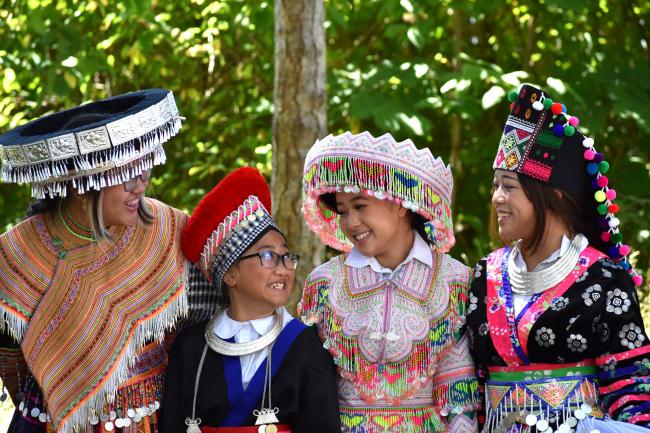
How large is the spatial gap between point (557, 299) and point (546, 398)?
0.35 m

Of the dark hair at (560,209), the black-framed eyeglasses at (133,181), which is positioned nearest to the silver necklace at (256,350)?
the black-framed eyeglasses at (133,181)

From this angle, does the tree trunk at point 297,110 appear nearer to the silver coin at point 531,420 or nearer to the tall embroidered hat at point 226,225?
the tall embroidered hat at point 226,225

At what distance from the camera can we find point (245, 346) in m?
3.53

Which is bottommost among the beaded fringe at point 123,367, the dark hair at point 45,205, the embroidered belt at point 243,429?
the embroidered belt at point 243,429

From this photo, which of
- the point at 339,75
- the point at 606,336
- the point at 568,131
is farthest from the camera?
the point at 339,75

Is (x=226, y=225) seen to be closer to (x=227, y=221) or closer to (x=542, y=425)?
(x=227, y=221)

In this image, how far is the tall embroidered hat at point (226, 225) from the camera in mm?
3619

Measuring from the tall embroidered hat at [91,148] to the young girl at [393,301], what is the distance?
23.2 inches

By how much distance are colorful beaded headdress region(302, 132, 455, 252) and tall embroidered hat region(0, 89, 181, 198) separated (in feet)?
1.87

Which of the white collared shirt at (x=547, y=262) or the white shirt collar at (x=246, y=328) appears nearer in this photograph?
the white collared shirt at (x=547, y=262)

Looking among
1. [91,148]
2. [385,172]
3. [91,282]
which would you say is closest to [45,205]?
[91,282]

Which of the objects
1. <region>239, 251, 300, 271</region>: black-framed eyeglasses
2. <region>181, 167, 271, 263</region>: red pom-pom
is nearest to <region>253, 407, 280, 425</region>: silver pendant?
<region>239, 251, 300, 271</region>: black-framed eyeglasses

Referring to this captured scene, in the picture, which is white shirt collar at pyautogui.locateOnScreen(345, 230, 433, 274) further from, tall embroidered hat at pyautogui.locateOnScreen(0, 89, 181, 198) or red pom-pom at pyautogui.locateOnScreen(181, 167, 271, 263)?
tall embroidered hat at pyautogui.locateOnScreen(0, 89, 181, 198)

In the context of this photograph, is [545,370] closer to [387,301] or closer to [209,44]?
[387,301]
